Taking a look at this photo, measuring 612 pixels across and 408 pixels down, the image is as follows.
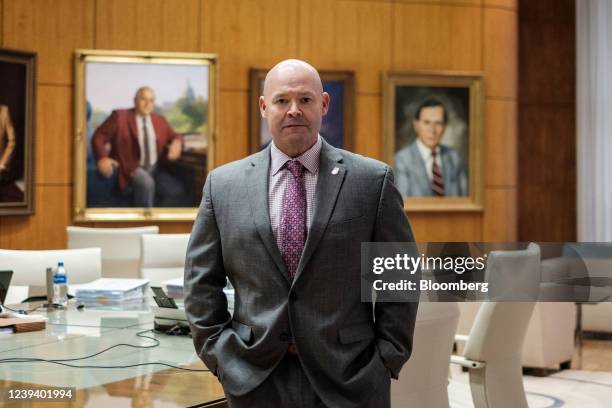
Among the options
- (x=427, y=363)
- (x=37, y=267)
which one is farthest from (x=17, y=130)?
(x=427, y=363)

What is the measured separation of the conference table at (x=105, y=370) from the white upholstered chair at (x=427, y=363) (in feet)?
2.57

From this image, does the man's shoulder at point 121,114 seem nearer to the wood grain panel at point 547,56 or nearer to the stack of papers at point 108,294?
the stack of papers at point 108,294

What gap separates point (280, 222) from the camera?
2428 millimetres

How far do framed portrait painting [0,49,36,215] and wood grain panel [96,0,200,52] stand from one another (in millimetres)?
700

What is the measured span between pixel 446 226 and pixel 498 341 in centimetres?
464

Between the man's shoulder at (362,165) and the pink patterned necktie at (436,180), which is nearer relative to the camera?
the man's shoulder at (362,165)

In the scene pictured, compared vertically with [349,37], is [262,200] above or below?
below

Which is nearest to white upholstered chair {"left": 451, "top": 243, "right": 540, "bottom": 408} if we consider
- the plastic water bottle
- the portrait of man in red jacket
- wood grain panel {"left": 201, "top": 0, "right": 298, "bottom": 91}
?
the plastic water bottle

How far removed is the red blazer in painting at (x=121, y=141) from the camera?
787 centimetres

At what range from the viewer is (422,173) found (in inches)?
338

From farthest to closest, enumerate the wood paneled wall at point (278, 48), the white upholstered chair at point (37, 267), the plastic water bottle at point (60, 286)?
1. the wood paneled wall at point (278, 48)
2. the white upholstered chair at point (37, 267)
3. the plastic water bottle at point (60, 286)

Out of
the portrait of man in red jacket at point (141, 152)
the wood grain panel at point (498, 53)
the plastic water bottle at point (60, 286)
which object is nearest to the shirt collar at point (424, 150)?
the wood grain panel at point (498, 53)

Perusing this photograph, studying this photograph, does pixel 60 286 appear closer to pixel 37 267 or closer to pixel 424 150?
pixel 37 267

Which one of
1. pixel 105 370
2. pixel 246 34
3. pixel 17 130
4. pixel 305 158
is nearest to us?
pixel 305 158
